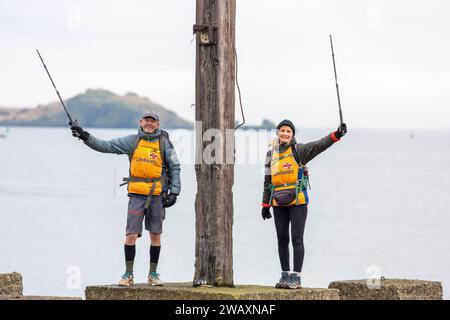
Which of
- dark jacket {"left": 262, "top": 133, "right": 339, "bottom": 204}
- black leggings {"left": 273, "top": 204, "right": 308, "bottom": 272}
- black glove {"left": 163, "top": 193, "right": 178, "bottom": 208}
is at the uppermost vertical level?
dark jacket {"left": 262, "top": 133, "right": 339, "bottom": 204}

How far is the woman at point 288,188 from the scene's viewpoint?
1352 cm

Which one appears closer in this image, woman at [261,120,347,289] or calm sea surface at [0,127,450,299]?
woman at [261,120,347,289]

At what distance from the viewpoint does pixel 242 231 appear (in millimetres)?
52875

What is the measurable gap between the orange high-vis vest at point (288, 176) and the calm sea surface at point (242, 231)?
1114 millimetres

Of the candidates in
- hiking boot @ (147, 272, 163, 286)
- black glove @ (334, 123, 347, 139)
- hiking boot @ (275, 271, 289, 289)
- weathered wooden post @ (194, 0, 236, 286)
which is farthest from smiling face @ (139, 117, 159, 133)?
hiking boot @ (275, 271, 289, 289)

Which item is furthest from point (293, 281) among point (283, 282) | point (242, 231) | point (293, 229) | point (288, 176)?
point (242, 231)

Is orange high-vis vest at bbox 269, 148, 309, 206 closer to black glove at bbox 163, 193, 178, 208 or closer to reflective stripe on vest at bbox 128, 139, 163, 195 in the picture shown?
black glove at bbox 163, 193, 178, 208

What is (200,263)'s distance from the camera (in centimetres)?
1363

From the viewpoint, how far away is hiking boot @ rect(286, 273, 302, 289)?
1329cm

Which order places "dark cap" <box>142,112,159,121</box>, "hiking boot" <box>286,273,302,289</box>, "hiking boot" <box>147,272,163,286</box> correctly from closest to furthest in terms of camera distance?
"hiking boot" <box>286,273,302,289</box>, "hiking boot" <box>147,272,163,286</box>, "dark cap" <box>142,112,159,121</box>

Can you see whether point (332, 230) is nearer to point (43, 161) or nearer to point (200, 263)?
point (200, 263)

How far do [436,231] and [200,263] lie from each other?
159 ft

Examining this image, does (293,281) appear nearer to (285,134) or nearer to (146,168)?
(285,134)

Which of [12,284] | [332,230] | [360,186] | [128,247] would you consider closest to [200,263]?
[128,247]
